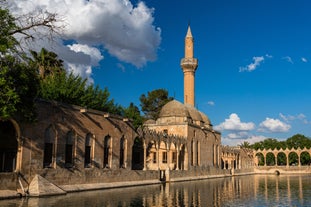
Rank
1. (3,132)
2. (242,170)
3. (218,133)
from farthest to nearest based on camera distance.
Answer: (242,170) < (218,133) < (3,132)

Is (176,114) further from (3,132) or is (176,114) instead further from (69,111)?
(3,132)

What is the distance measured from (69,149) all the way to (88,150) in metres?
2.18

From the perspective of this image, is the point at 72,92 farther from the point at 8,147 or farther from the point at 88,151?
the point at 8,147

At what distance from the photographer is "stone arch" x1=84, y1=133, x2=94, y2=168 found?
84.6 ft

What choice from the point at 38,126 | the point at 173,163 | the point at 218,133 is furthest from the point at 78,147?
the point at 218,133

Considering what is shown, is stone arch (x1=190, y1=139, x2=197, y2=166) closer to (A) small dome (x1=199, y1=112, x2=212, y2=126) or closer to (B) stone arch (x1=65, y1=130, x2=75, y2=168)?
(A) small dome (x1=199, y1=112, x2=212, y2=126)

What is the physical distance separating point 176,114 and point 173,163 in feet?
20.9

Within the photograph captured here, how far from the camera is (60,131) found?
23.0m

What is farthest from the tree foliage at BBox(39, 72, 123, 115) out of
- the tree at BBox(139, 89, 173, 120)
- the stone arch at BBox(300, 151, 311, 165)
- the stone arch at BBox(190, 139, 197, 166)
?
the stone arch at BBox(300, 151, 311, 165)

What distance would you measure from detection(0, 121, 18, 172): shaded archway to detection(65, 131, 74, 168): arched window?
3945mm

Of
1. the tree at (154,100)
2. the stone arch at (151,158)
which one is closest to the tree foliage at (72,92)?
the stone arch at (151,158)

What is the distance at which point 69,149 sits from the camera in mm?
24188

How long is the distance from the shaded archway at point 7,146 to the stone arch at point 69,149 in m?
3.88

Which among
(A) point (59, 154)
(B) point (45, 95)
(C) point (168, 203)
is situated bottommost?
(C) point (168, 203)
